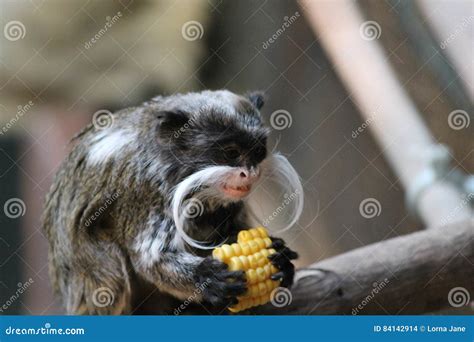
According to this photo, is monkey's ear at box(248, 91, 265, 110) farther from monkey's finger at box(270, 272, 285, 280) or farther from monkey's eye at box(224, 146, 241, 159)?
monkey's finger at box(270, 272, 285, 280)

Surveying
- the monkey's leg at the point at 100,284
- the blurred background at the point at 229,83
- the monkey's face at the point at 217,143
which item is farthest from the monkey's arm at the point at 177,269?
the blurred background at the point at 229,83

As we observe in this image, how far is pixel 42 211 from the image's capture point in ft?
9.34

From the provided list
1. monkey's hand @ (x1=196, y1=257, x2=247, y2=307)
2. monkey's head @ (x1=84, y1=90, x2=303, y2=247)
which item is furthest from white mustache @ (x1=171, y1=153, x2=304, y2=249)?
monkey's hand @ (x1=196, y1=257, x2=247, y2=307)

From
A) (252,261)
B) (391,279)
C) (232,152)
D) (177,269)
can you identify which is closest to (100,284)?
(177,269)

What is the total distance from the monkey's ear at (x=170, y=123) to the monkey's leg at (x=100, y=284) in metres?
0.54

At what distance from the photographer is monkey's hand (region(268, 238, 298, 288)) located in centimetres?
Answer: 245

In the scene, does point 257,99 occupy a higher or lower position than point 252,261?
higher

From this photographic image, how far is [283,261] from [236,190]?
1.16 ft

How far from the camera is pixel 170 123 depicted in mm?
2543

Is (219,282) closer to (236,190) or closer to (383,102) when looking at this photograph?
(236,190)

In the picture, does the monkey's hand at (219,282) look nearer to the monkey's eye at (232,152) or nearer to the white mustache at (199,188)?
the white mustache at (199,188)

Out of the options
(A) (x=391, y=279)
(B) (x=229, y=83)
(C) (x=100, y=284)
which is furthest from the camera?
(B) (x=229, y=83)

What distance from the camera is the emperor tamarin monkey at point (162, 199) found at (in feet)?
8.02

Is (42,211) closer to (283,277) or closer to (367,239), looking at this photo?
(283,277)
